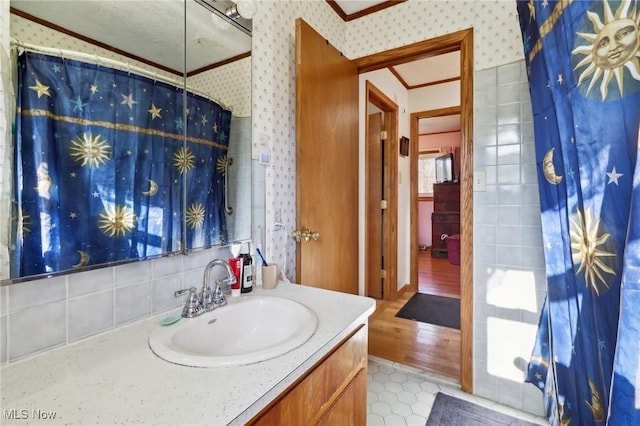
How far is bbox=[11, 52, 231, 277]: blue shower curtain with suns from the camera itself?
26.5 inches

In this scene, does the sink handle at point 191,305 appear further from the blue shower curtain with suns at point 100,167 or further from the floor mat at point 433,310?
the floor mat at point 433,310

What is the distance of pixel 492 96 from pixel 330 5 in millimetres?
1210

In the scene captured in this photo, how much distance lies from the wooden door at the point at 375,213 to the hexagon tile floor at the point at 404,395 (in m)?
1.21

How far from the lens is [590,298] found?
0.90 m

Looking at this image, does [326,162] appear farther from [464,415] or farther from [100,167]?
[464,415]

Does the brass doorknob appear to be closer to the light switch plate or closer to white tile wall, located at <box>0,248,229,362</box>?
white tile wall, located at <box>0,248,229,362</box>

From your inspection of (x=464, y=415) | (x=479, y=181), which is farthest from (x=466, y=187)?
(x=464, y=415)

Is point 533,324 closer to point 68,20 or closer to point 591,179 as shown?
point 591,179

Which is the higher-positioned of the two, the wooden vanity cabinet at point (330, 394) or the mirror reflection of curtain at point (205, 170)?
the mirror reflection of curtain at point (205, 170)

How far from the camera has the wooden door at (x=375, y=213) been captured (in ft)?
10.3

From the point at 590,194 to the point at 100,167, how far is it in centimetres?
143

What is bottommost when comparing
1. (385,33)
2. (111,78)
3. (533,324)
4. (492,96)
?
(533,324)

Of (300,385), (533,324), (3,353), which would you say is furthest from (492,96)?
(3,353)

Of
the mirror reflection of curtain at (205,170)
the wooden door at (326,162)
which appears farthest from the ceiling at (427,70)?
the mirror reflection of curtain at (205,170)
